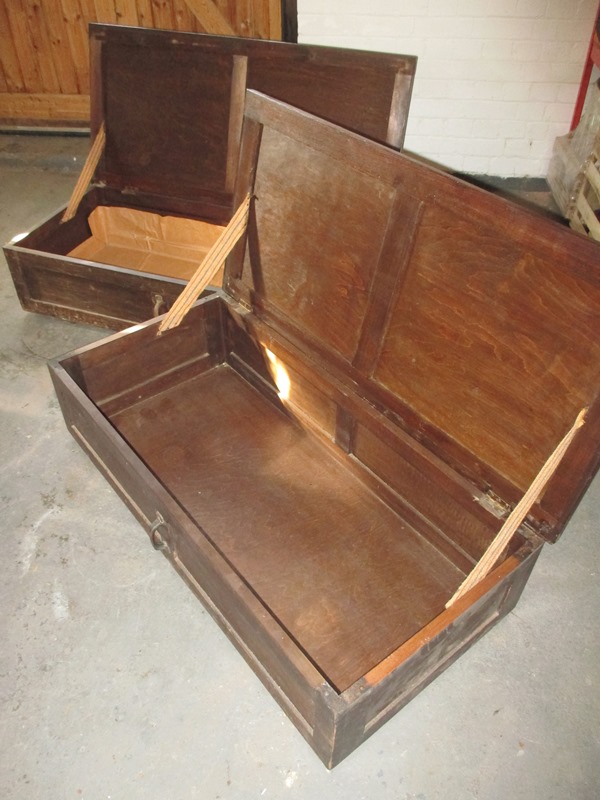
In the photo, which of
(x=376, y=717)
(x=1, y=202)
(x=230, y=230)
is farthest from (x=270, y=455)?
(x=1, y=202)

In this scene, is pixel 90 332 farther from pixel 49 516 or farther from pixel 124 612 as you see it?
pixel 124 612

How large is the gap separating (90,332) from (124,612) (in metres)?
1.59

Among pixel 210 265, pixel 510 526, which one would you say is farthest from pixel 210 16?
pixel 510 526

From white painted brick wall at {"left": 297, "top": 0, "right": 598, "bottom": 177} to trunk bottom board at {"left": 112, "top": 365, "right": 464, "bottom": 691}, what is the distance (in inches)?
105

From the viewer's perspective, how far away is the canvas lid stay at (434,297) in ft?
4.75

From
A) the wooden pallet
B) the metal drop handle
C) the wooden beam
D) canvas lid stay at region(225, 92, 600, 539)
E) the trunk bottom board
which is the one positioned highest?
the wooden beam

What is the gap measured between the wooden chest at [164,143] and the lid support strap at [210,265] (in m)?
0.43

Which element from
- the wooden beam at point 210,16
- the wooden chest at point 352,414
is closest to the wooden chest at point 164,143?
the wooden chest at point 352,414

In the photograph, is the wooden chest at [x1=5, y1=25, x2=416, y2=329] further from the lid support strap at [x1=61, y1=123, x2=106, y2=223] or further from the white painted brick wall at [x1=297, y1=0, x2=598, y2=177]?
the white painted brick wall at [x1=297, y1=0, x2=598, y2=177]

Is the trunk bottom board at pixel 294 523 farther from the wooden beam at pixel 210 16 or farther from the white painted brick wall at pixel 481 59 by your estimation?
the wooden beam at pixel 210 16

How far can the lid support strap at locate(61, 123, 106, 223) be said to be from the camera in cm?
312

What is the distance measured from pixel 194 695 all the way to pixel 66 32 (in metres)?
Answer: 4.84

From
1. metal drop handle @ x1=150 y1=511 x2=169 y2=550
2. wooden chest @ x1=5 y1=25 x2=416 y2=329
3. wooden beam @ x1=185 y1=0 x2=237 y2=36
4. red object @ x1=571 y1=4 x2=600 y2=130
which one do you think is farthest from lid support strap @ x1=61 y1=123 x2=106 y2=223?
red object @ x1=571 y1=4 x2=600 y2=130

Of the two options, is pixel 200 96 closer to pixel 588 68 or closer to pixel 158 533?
pixel 158 533
